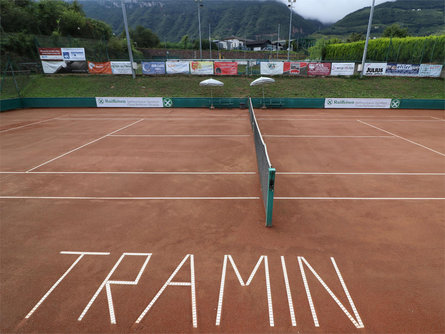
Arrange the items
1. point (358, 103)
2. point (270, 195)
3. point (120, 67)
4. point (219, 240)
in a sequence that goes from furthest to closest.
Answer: point (120, 67) < point (358, 103) < point (270, 195) < point (219, 240)

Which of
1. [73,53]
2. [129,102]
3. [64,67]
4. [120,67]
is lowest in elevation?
[129,102]

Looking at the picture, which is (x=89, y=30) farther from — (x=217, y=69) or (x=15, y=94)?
(x=217, y=69)

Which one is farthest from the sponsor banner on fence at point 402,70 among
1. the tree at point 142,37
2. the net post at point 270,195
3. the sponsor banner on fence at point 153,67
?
the tree at point 142,37

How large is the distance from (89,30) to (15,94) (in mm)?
35123

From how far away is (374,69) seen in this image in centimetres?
3478

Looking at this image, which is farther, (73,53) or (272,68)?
(73,53)

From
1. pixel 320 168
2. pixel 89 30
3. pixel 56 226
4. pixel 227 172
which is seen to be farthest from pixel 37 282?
pixel 89 30

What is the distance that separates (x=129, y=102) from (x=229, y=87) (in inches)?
489

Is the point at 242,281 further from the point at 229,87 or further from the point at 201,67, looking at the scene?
the point at 201,67

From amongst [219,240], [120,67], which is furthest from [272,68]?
[219,240]

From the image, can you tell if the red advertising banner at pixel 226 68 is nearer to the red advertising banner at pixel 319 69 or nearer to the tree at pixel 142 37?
the red advertising banner at pixel 319 69

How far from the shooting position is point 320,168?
11.6 m

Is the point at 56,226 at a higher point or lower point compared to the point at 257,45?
lower

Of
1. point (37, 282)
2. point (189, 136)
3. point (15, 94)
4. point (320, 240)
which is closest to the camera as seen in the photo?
point (37, 282)
